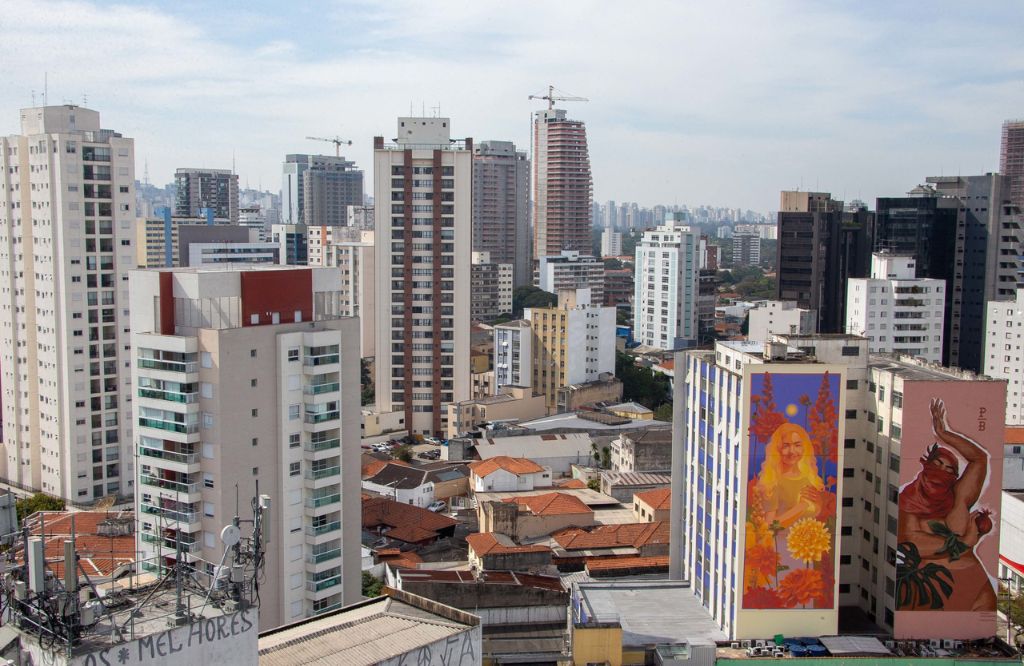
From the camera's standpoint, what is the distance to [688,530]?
21781mm

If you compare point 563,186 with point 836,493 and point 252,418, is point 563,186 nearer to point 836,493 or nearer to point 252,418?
point 836,493

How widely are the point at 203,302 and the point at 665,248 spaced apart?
162 ft

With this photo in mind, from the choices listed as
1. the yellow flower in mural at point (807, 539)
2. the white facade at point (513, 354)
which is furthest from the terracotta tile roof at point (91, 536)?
the white facade at point (513, 354)

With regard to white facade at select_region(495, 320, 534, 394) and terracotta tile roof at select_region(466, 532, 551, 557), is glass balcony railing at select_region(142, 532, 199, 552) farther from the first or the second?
white facade at select_region(495, 320, 534, 394)

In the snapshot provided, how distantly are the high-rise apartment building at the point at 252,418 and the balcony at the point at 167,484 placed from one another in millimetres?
22

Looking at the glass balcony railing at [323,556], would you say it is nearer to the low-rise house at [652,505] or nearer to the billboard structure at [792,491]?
the billboard structure at [792,491]

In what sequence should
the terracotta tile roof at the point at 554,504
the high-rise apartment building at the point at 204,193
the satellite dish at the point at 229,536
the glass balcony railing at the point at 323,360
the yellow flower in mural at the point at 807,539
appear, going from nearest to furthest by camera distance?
the satellite dish at the point at 229,536 → the glass balcony railing at the point at 323,360 → the yellow flower in mural at the point at 807,539 → the terracotta tile roof at the point at 554,504 → the high-rise apartment building at the point at 204,193

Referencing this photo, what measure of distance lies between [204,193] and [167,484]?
94429 mm

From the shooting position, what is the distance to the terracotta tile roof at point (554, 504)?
27531 millimetres

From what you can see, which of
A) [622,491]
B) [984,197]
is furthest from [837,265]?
[622,491]

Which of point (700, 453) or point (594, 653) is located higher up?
point (700, 453)

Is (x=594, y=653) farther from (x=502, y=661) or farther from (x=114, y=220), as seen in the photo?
(x=114, y=220)

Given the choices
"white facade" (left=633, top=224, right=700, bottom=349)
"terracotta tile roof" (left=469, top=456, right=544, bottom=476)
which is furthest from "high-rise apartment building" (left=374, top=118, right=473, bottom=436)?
"white facade" (left=633, top=224, right=700, bottom=349)

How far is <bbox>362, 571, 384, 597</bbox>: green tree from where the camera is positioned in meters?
21.1
